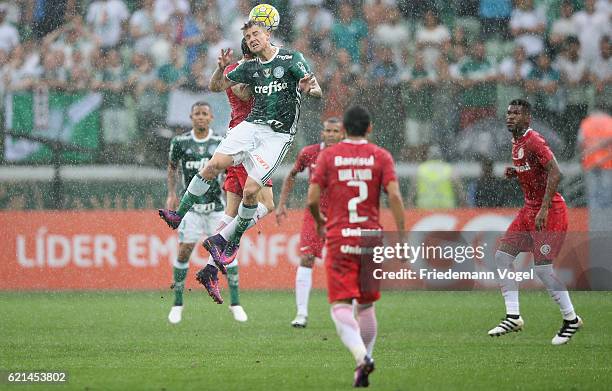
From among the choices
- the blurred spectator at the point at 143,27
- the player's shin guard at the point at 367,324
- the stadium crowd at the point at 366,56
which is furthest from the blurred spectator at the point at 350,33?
the player's shin guard at the point at 367,324

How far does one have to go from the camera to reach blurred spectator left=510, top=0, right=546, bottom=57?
63.0ft

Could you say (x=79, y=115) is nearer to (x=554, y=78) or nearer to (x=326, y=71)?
(x=326, y=71)

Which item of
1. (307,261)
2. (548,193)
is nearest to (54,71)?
(307,261)

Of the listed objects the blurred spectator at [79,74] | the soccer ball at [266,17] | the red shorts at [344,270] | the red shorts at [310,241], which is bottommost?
the red shorts at [310,241]

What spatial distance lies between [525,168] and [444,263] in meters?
5.59

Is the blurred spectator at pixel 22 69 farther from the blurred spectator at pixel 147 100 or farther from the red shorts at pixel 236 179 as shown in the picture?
the red shorts at pixel 236 179

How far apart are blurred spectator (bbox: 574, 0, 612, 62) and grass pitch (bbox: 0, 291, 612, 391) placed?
4.45 meters

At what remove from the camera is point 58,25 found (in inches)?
763

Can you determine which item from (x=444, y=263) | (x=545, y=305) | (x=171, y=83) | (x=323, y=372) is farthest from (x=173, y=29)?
(x=323, y=372)

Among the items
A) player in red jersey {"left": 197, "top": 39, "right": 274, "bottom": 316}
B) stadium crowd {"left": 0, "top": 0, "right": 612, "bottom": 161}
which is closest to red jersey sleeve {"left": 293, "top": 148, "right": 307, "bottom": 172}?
player in red jersey {"left": 197, "top": 39, "right": 274, "bottom": 316}

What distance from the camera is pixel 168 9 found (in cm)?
1945

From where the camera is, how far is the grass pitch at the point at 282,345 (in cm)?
901

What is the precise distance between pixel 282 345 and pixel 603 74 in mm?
9720

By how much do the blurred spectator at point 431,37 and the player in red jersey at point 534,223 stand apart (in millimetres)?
7114
